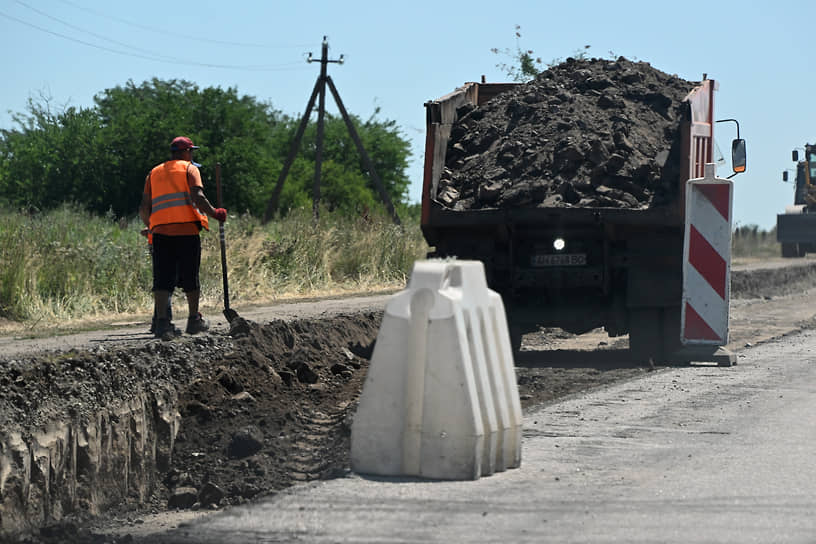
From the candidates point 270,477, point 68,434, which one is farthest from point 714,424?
point 68,434

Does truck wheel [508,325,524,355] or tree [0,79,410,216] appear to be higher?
tree [0,79,410,216]

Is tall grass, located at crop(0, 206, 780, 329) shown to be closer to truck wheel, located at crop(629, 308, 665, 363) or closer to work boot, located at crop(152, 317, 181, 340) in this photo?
work boot, located at crop(152, 317, 181, 340)

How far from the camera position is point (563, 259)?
11.5 meters

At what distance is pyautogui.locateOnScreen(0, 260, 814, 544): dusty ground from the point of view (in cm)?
754

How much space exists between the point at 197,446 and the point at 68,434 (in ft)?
3.58

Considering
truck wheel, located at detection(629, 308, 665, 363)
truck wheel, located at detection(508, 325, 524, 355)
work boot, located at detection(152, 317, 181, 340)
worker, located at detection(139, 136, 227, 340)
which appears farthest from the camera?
truck wheel, located at detection(508, 325, 524, 355)

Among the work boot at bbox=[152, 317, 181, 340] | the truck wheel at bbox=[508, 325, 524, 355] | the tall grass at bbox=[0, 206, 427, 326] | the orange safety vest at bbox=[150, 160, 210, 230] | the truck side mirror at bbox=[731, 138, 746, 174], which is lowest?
the truck wheel at bbox=[508, 325, 524, 355]

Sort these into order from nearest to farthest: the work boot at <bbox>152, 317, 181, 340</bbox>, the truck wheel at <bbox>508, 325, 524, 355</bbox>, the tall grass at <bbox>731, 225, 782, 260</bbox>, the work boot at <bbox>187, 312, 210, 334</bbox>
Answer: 1. the work boot at <bbox>152, 317, 181, 340</bbox>
2. the work boot at <bbox>187, 312, 210, 334</bbox>
3. the truck wheel at <bbox>508, 325, 524, 355</bbox>
4. the tall grass at <bbox>731, 225, 782, 260</bbox>

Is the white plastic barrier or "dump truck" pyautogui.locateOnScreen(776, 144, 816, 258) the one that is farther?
"dump truck" pyautogui.locateOnScreen(776, 144, 816, 258)

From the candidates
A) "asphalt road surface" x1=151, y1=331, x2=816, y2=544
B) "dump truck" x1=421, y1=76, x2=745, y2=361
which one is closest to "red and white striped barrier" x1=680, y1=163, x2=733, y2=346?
"dump truck" x1=421, y1=76, x2=745, y2=361

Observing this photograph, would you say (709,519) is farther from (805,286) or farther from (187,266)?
(805,286)

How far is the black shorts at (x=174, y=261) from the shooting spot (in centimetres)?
1108

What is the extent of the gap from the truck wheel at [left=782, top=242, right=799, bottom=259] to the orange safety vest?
30.4 metres

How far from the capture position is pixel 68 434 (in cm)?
830
